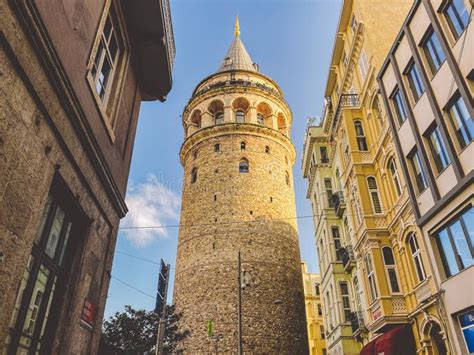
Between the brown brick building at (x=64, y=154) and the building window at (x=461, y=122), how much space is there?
734 centimetres

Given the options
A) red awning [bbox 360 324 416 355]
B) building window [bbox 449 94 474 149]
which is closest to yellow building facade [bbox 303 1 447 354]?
red awning [bbox 360 324 416 355]

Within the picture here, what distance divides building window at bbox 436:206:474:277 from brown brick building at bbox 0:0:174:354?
7.86 meters

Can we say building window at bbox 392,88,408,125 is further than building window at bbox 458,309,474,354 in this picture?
Yes

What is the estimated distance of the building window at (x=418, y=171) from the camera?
1178 cm

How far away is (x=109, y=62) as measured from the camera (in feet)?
25.0

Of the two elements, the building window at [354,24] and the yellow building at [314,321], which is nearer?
the building window at [354,24]

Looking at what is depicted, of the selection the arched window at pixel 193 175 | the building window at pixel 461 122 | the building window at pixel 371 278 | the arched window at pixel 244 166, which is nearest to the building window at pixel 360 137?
the building window at pixel 371 278

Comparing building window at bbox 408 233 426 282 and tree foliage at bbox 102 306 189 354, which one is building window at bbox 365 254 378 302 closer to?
building window at bbox 408 233 426 282

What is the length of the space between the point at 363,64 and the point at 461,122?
26.4ft

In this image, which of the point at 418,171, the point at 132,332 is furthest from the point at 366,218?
the point at 132,332

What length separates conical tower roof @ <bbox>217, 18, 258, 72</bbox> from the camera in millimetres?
36853

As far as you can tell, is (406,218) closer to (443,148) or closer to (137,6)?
(443,148)

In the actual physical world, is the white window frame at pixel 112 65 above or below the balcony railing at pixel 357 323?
above

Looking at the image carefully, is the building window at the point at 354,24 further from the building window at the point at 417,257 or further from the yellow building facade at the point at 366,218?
the building window at the point at 417,257
